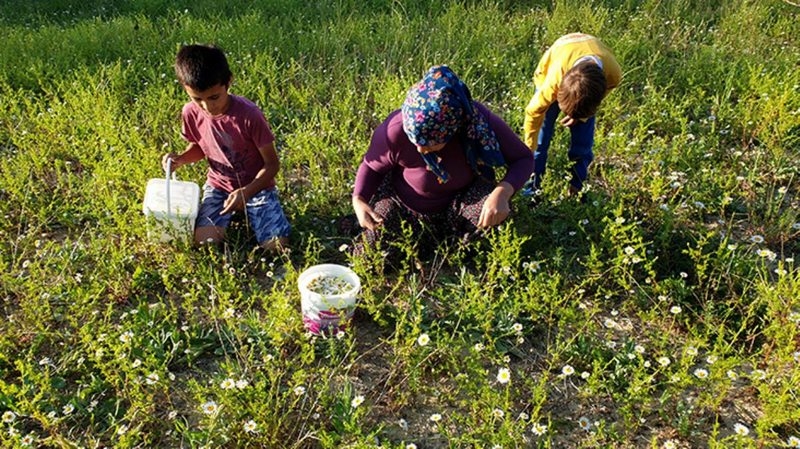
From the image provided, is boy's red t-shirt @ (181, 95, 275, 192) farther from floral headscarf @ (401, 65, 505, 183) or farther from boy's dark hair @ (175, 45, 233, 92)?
floral headscarf @ (401, 65, 505, 183)

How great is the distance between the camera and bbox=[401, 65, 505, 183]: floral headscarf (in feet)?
7.98

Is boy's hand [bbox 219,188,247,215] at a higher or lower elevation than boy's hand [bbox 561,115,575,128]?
lower

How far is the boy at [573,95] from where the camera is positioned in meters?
2.71

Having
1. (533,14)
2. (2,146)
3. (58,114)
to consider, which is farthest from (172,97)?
(533,14)

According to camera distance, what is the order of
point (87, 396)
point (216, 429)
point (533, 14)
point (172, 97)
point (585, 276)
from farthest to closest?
point (533, 14), point (172, 97), point (585, 276), point (87, 396), point (216, 429)

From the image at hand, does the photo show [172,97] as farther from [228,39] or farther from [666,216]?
[666,216]

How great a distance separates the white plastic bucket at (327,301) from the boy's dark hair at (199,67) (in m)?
0.97

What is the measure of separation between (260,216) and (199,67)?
2.68ft

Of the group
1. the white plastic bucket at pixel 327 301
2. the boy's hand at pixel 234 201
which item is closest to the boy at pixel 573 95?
the white plastic bucket at pixel 327 301

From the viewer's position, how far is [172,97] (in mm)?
4352

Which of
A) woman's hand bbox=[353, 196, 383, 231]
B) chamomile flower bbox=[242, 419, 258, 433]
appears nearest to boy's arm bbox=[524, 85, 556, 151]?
woman's hand bbox=[353, 196, 383, 231]

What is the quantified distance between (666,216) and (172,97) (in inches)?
135

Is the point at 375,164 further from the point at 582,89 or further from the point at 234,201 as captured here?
the point at 582,89

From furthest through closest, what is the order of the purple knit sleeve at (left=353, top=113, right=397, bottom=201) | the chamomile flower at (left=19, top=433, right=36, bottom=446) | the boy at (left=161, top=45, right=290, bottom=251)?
the boy at (left=161, top=45, right=290, bottom=251)
the purple knit sleeve at (left=353, top=113, right=397, bottom=201)
the chamomile flower at (left=19, top=433, right=36, bottom=446)
